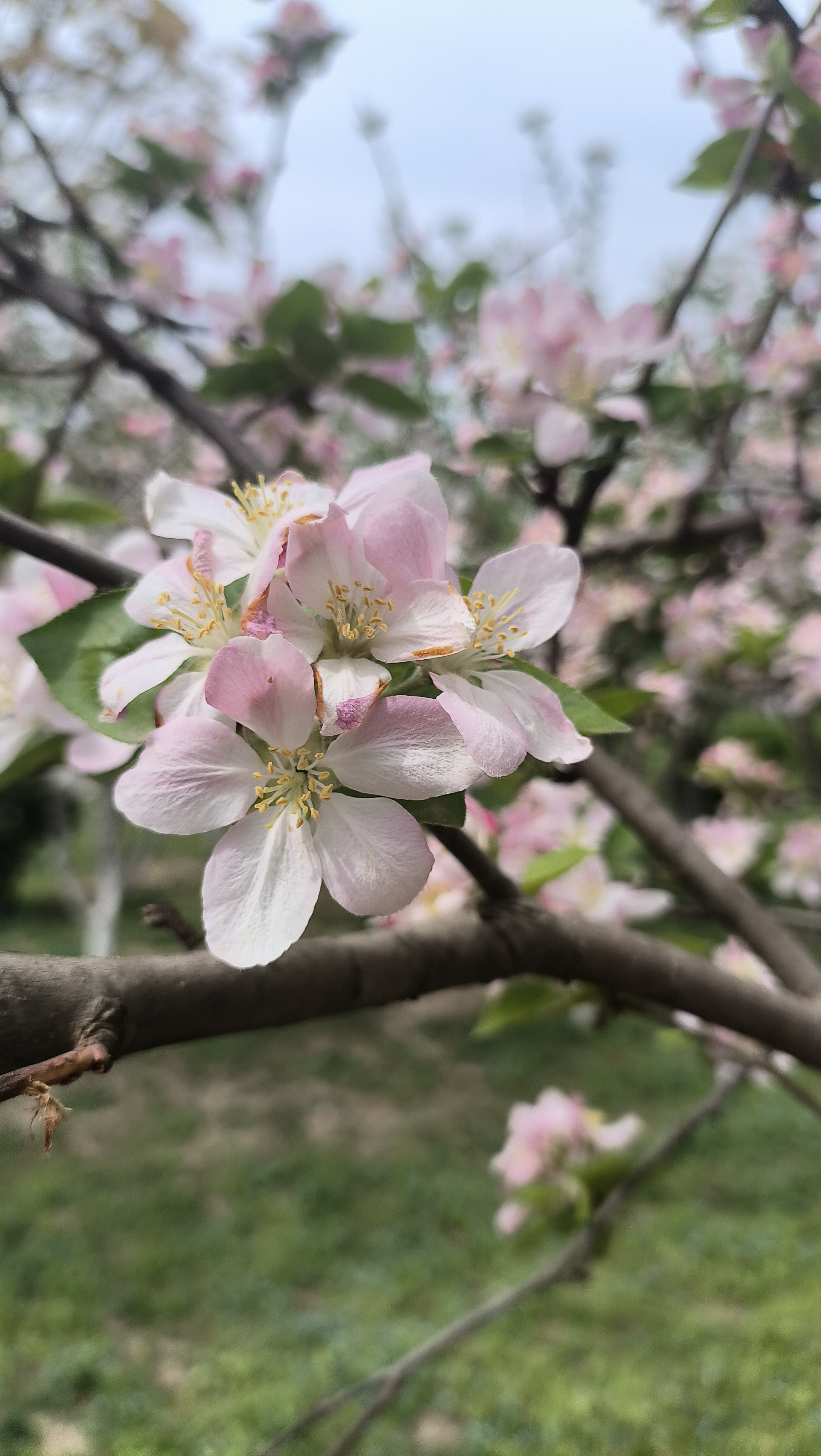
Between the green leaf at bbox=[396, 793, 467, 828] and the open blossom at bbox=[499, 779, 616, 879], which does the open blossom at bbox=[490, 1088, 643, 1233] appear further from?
the green leaf at bbox=[396, 793, 467, 828]

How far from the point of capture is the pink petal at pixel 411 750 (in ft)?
1.14

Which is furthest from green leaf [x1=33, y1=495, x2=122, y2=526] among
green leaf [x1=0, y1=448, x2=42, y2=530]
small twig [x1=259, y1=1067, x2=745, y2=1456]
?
small twig [x1=259, y1=1067, x2=745, y2=1456]

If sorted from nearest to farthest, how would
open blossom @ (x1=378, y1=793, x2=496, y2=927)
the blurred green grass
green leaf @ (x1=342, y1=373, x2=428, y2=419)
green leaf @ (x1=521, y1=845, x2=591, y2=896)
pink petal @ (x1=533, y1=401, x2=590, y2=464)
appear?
green leaf @ (x1=521, y1=845, x2=591, y2=896) → open blossom @ (x1=378, y1=793, x2=496, y2=927) → pink petal @ (x1=533, y1=401, x2=590, y2=464) → green leaf @ (x1=342, y1=373, x2=428, y2=419) → the blurred green grass

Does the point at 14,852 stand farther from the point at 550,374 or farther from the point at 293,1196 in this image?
the point at 550,374

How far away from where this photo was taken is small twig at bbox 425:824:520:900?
0.43 m

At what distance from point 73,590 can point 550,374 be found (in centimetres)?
53

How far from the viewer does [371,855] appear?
1.18 ft

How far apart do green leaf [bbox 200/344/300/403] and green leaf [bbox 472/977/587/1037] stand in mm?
848

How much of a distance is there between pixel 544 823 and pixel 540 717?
776 millimetres

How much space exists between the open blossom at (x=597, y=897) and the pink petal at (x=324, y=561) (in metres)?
0.75

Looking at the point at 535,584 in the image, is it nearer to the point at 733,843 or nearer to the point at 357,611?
the point at 357,611

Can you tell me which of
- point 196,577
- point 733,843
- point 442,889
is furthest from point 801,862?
point 196,577

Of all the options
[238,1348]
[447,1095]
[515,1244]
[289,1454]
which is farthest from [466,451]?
[447,1095]

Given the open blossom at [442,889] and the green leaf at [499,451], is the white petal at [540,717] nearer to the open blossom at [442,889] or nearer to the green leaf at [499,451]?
the open blossom at [442,889]
